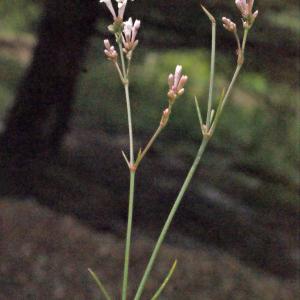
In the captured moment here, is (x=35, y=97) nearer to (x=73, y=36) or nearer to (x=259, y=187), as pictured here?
(x=73, y=36)

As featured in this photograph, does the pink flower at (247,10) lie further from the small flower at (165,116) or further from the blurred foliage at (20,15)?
the blurred foliage at (20,15)

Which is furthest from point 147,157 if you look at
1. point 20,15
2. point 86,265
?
point 20,15

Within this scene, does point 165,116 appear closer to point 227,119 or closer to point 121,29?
point 121,29

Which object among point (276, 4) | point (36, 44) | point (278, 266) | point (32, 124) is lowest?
point (278, 266)

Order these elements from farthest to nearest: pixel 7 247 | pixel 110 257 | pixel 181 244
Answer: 1. pixel 181 244
2. pixel 110 257
3. pixel 7 247

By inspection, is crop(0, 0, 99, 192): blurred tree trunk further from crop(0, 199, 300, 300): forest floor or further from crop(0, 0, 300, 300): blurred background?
crop(0, 199, 300, 300): forest floor

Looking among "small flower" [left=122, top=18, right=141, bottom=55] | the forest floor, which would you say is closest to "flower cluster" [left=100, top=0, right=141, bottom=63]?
"small flower" [left=122, top=18, right=141, bottom=55]

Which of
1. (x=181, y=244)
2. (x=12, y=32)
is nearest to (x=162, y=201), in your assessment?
(x=181, y=244)
